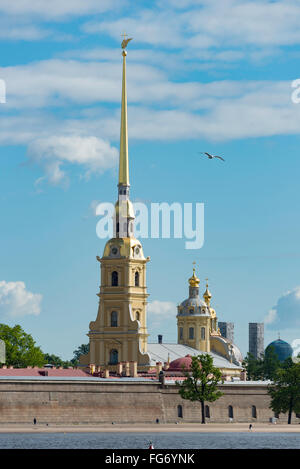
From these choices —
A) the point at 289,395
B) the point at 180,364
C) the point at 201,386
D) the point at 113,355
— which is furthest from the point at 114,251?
the point at 289,395

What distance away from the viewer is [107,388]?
140m

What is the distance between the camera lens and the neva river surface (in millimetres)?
105062

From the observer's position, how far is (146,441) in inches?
4402

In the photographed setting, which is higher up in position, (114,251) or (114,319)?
(114,251)

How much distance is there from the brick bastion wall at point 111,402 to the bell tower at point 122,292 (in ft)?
74.5

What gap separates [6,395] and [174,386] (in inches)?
974

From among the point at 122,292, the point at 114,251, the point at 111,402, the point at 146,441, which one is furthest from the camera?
the point at 114,251

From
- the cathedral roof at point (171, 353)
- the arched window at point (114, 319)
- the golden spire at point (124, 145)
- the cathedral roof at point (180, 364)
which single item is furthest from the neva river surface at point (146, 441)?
the golden spire at point (124, 145)

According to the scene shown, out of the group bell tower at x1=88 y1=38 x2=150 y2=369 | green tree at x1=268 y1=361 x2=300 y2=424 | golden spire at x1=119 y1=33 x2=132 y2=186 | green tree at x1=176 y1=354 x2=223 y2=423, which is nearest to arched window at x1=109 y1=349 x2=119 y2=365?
bell tower at x1=88 y1=38 x2=150 y2=369

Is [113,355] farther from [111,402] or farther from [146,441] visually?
[146,441]

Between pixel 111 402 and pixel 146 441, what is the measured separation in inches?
1121

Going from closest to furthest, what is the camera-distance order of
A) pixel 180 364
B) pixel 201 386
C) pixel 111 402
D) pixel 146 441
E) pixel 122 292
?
pixel 146 441 < pixel 111 402 < pixel 201 386 < pixel 180 364 < pixel 122 292

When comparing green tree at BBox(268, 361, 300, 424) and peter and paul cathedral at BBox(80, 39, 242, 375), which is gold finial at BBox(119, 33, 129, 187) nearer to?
peter and paul cathedral at BBox(80, 39, 242, 375)
